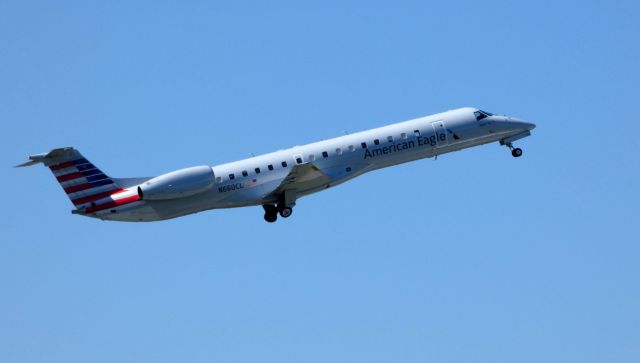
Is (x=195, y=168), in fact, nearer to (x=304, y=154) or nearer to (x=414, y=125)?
(x=304, y=154)

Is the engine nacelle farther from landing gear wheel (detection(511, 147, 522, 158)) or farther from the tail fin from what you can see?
landing gear wheel (detection(511, 147, 522, 158))

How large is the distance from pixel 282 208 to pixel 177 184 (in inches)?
201

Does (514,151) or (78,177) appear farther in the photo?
(514,151)

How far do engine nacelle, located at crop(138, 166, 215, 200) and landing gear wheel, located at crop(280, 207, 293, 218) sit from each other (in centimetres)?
381

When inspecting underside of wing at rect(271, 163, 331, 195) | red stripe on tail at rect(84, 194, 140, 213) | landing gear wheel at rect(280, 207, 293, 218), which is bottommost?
landing gear wheel at rect(280, 207, 293, 218)

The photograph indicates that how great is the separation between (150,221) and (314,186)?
6885 mm

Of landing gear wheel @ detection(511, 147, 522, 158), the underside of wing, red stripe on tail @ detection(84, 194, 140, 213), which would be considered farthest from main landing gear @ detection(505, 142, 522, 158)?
red stripe on tail @ detection(84, 194, 140, 213)

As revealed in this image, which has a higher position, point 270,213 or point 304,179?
point 304,179

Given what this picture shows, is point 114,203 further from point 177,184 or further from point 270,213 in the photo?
point 270,213

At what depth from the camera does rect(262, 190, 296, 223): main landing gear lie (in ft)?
180

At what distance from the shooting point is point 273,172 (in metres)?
54.7

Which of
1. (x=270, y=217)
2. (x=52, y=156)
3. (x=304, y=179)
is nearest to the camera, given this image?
(x=52, y=156)

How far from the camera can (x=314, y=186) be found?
5528cm

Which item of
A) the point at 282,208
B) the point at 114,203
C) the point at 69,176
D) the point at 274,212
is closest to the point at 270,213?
the point at 274,212
